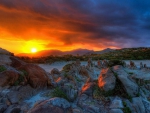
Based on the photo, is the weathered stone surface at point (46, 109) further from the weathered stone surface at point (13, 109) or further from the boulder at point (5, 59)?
the boulder at point (5, 59)

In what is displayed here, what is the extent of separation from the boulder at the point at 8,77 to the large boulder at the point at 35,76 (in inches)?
43.2

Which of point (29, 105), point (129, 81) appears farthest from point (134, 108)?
point (29, 105)

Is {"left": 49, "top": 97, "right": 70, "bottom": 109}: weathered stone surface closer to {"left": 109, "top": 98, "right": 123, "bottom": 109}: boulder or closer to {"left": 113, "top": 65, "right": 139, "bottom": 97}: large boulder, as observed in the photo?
{"left": 109, "top": 98, "right": 123, "bottom": 109}: boulder

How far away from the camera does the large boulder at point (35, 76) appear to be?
10938 mm

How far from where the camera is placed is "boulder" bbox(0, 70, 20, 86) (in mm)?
9523

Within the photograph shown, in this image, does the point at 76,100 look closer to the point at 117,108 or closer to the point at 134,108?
the point at 117,108

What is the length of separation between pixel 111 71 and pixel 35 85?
509 cm

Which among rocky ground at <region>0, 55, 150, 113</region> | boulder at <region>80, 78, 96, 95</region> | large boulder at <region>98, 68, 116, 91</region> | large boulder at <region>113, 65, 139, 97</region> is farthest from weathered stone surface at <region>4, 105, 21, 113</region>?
large boulder at <region>113, 65, 139, 97</region>

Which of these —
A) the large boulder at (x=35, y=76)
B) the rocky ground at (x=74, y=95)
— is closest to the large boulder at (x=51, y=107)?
the rocky ground at (x=74, y=95)

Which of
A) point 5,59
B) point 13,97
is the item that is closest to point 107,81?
point 13,97

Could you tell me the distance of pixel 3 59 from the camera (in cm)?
1155

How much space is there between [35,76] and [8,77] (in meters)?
1.91

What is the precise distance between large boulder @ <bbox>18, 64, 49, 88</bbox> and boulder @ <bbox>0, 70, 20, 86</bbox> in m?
1.10

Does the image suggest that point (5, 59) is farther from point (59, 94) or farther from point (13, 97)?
point (59, 94)
